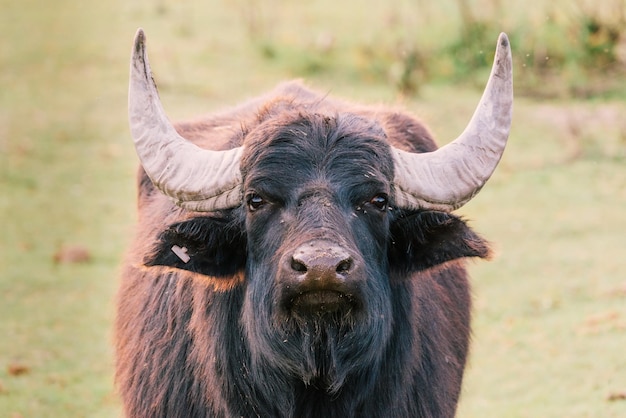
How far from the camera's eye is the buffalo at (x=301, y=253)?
184 inches

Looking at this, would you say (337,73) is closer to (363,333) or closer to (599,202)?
(599,202)

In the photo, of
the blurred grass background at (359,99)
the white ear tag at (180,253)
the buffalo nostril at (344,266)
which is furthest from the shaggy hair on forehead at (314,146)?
the blurred grass background at (359,99)

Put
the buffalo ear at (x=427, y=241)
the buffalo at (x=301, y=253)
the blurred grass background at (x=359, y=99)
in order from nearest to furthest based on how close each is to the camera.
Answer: the buffalo at (x=301, y=253) → the buffalo ear at (x=427, y=241) → the blurred grass background at (x=359, y=99)

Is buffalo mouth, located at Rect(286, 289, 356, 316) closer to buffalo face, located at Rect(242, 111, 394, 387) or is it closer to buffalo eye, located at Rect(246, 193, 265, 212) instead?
buffalo face, located at Rect(242, 111, 394, 387)

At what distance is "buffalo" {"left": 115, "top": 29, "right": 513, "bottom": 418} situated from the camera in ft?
15.3

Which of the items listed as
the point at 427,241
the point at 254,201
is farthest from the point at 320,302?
the point at 427,241

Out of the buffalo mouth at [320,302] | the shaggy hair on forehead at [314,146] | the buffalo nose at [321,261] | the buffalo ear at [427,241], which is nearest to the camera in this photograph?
the buffalo nose at [321,261]

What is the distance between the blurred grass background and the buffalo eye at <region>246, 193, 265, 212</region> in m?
2.92

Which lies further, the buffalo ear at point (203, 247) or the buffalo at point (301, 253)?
the buffalo ear at point (203, 247)

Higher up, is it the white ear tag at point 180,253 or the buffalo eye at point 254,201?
the buffalo eye at point 254,201

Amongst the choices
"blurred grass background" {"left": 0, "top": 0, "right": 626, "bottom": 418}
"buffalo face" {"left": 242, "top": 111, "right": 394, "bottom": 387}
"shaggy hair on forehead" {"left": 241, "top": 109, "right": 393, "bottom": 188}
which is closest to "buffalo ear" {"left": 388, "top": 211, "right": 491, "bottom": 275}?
"buffalo face" {"left": 242, "top": 111, "right": 394, "bottom": 387}

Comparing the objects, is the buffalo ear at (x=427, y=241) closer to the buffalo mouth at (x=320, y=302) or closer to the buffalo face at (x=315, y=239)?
the buffalo face at (x=315, y=239)

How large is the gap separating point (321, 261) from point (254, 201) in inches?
29.5

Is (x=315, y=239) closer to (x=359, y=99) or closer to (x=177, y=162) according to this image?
(x=177, y=162)
